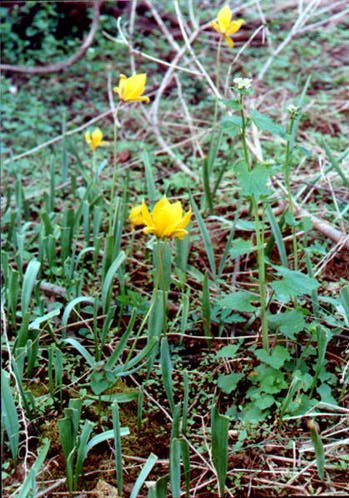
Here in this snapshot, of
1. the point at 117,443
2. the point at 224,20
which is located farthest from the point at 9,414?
the point at 224,20

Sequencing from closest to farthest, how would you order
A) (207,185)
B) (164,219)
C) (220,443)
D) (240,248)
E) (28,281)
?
1. (220,443)
2. (164,219)
3. (240,248)
4. (28,281)
5. (207,185)

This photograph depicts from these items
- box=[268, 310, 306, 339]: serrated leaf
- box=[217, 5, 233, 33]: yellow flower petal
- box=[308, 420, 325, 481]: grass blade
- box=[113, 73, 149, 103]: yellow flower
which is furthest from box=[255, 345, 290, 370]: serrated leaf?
box=[217, 5, 233, 33]: yellow flower petal

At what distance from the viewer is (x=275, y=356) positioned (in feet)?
5.30

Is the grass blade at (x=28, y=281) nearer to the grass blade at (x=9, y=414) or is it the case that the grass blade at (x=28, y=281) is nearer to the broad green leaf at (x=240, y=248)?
the grass blade at (x=9, y=414)

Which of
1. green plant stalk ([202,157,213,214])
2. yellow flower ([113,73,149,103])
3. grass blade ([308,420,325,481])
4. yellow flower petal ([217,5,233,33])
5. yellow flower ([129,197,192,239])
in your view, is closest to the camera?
grass blade ([308,420,325,481])

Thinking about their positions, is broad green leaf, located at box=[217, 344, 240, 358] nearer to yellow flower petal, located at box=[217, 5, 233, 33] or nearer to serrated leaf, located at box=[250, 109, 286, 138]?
serrated leaf, located at box=[250, 109, 286, 138]

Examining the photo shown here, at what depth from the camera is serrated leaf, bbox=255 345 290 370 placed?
1.60 meters

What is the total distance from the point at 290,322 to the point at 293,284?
12cm

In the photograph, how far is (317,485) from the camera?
143 cm

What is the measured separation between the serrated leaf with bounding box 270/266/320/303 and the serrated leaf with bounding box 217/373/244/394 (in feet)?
0.75

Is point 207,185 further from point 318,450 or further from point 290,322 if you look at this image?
point 318,450

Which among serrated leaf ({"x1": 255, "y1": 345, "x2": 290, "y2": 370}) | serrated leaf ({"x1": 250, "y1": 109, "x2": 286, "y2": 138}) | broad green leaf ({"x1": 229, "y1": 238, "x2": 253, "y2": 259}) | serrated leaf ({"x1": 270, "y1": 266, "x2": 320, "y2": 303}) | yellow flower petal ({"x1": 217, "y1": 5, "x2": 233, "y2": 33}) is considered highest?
yellow flower petal ({"x1": 217, "y1": 5, "x2": 233, "y2": 33})

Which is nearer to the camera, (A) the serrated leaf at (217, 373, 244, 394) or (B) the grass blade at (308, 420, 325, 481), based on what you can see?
Result: (B) the grass blade at (308, 420, 325, 481)

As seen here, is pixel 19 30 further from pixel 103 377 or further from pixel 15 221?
pixel 103 377
